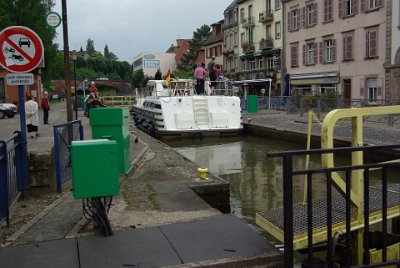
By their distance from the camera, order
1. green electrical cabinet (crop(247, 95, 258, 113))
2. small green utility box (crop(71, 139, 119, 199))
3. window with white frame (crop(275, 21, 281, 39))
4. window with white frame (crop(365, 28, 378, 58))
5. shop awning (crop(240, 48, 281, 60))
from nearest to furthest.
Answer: small green utility box (crop(71, 139, 119, 199))
window with white frame (crop(365, 28, 378, 58))
green electrical cabinet (crop(247, 95, 258, 113))
shop awning (crop(240, 48, 281, 60))
window with white frame (crop(275, 21, 281, 39))

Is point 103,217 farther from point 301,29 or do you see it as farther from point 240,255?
point 301,29

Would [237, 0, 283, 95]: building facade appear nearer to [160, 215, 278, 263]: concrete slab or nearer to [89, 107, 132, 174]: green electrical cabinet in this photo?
[89, 107, 132, 174]: green electrical cabinet

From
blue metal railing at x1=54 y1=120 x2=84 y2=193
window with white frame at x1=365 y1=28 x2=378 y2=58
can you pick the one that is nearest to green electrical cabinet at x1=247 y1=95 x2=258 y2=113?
window with white frame at x1=365 y1=28 x2=378 y2=58

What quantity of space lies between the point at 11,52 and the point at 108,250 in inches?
139

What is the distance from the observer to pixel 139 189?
26.1 ft

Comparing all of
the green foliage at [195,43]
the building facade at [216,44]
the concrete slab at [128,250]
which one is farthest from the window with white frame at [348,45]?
the green foliage at [195,43]

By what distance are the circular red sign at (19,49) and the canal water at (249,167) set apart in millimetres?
4097

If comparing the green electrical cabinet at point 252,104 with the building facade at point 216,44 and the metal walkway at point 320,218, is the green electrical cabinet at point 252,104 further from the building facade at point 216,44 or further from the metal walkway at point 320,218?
the building facade at point 216,44

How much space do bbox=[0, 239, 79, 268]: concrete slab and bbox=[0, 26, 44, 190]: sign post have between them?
6.92ft

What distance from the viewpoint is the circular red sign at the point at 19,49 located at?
679 cm

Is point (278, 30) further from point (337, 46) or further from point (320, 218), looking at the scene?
point (320, 218)

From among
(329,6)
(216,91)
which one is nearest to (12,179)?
(216,91)

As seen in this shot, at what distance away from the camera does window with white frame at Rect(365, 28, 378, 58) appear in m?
30.7

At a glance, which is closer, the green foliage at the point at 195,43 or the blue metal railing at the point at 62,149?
the blue metal railing at the point at 62,149
